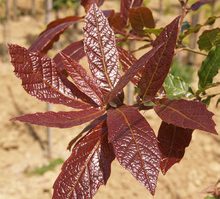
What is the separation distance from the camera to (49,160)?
17.9ft

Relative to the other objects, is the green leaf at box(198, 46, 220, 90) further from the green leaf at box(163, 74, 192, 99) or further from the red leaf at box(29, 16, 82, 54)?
the red leaf at box(29, 16, 82, 54)

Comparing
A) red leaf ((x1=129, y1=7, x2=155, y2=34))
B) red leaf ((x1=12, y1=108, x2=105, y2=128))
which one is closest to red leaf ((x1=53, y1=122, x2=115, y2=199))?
red leaf ((x1=12, y1=108, x2=105, y2=128))

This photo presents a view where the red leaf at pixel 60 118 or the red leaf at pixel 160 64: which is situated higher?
the red leaf at pixel 160 64

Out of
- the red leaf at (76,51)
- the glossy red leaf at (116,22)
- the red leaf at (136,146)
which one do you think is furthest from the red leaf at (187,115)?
the glossy red leaf at (116,22)

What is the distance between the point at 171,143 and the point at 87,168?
0.47 feet

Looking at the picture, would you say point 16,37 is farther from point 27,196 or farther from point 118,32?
point 118,32

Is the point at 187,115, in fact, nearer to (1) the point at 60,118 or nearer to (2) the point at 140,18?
(1) the point at 60,118

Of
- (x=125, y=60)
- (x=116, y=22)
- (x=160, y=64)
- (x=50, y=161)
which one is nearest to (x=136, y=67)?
(x=160, y=64)

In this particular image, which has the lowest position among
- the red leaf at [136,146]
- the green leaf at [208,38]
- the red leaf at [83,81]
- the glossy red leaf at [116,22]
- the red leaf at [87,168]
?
the red leaf at [87,168]

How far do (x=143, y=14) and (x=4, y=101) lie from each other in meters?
5.90

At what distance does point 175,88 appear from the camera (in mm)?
824

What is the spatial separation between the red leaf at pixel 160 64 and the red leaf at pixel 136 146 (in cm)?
6

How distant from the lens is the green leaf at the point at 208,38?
92 centimetres

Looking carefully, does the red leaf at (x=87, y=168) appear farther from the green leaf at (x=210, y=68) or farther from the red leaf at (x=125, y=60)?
the green leaf at (x=210, y=68)
